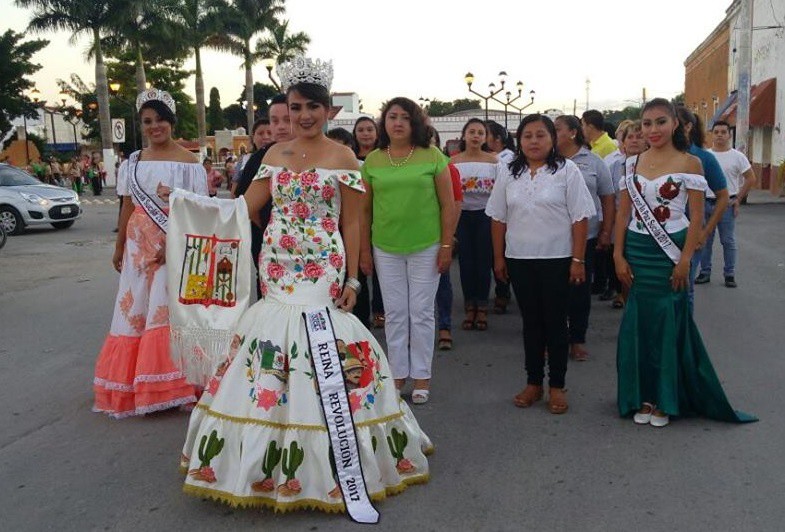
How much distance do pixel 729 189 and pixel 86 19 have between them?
39.0m

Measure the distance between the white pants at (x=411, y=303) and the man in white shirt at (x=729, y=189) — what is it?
552 centimetres

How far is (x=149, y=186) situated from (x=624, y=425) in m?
3.49

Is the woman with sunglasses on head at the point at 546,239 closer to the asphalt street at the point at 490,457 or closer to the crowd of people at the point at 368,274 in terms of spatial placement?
the crowd of people at the point at 368,274

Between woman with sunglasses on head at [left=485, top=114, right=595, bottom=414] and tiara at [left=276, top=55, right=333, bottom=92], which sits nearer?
tiara at [left=276, top=55, right=333, bottom=92]

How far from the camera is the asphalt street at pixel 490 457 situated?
12.2 ft

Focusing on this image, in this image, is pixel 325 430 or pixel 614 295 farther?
pixel 614 295

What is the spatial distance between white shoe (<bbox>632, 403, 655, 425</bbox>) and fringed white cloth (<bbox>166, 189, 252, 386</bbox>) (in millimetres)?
2598

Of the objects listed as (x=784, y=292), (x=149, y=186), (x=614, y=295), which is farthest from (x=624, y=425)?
(x=784, y=292)

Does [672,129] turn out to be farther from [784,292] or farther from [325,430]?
[784,292]

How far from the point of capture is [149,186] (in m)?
5.29

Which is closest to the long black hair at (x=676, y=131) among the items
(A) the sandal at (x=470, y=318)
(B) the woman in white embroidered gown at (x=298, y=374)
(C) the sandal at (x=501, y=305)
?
(B) the woman in white embroidered gown at (x=298, y=374)

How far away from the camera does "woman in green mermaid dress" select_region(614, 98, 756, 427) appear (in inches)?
188

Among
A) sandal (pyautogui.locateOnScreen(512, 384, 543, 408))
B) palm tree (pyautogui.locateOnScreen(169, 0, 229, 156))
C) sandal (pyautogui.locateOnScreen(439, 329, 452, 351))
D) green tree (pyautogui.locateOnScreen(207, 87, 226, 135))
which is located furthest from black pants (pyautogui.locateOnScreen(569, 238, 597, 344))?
green tree (pyautogui.locateOnScreen(207, 87, 226, 135))

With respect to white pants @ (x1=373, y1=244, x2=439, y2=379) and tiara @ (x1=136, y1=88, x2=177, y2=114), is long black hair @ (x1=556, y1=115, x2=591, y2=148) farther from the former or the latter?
tiara @ (x1=136, y1=88, x2=177, y2=114)
